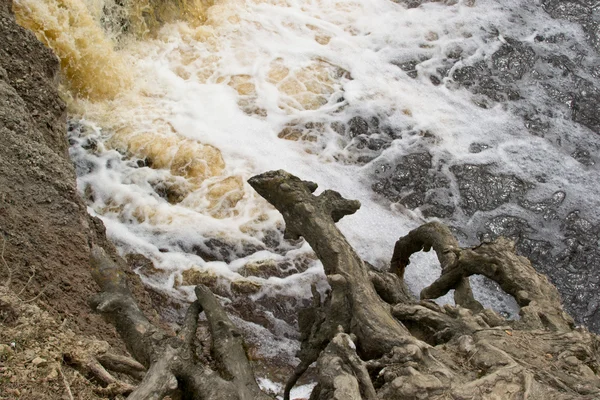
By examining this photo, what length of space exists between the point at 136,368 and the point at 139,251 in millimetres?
3359

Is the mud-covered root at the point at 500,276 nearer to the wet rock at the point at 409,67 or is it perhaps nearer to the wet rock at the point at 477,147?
the wet rock at the point at 477,147

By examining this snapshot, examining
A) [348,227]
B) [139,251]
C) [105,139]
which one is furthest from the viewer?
[105,139]

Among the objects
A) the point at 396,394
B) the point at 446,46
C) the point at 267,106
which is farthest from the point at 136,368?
the point at 446,46

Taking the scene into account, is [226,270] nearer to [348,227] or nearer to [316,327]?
[348,227]

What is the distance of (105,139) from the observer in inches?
253

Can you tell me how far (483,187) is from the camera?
21.5 feet

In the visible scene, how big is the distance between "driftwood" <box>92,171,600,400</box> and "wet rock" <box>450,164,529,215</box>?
3.82 metres

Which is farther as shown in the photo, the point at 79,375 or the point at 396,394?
the point at 79,375

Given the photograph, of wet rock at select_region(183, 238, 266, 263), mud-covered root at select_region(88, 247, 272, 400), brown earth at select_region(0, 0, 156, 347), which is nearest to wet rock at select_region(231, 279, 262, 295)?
wet rock at select_region(183, 238, 266, 263)

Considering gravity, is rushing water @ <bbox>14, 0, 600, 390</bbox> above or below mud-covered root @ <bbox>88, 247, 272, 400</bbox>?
below

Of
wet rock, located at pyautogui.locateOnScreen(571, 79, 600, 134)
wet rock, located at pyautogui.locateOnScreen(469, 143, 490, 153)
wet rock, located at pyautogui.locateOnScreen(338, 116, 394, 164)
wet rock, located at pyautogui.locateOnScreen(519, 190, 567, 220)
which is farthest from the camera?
wet rock, located at pyautogui.locateOnScreen(571, 79, 600, 134)

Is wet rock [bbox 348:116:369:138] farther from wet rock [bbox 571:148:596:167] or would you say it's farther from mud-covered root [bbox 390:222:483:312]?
mud-covered root [bbox 390:222:483:312]

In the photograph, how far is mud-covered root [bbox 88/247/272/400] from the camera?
1.97 meters

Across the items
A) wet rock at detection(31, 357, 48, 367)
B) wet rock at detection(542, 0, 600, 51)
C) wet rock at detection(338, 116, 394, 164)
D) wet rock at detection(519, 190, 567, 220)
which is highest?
wet rock at detection(31, 357, 48, 367)
